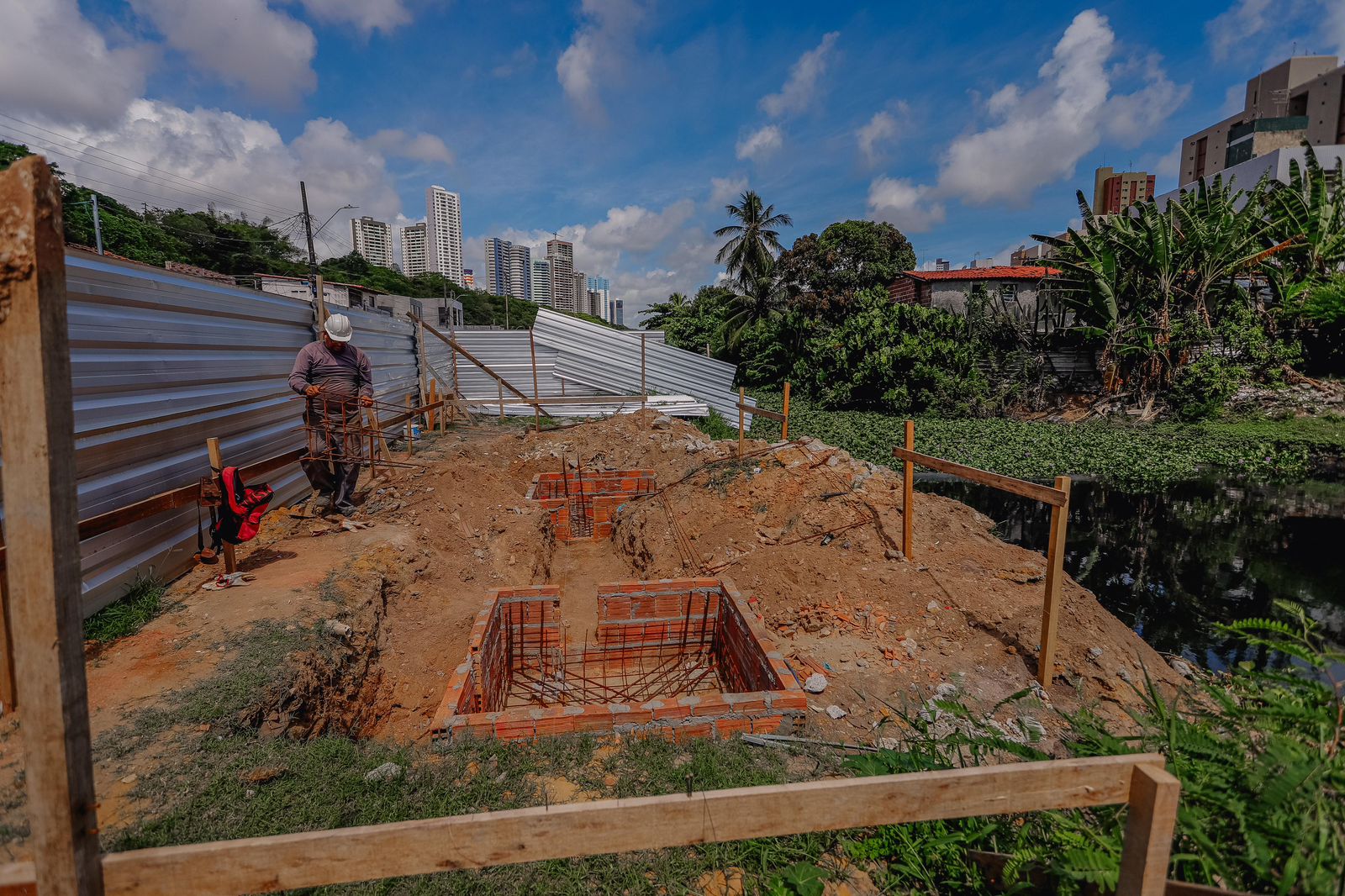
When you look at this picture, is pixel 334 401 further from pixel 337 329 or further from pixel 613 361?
pixel 613 361

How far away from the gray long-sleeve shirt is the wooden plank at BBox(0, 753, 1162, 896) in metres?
5.11

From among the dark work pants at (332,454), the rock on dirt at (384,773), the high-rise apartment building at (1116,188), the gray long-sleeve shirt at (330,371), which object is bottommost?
the rock on dirt at (384,773)

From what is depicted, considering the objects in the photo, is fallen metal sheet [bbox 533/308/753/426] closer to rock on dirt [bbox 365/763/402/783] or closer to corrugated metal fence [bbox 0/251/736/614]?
corrugated metal fence [bbox 0/251/736/614]

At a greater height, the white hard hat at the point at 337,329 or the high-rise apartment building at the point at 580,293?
the high-rise apartment building at the point at 580,293

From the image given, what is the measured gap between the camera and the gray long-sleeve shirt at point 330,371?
18.5 ft

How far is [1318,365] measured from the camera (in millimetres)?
16656

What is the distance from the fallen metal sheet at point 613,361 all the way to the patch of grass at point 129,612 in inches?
485

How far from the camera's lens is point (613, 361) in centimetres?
1595

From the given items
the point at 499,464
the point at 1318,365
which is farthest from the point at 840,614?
the point at 1318,365

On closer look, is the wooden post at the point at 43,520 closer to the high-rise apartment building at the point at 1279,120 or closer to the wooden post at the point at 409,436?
the wooden post at the point at 409,436

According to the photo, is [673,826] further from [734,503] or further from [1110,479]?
[1110,479]

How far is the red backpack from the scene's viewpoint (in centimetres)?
422

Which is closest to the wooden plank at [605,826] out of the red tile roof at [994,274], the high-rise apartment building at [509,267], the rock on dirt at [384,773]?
the rock on dirt at [384,773]

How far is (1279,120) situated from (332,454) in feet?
148
